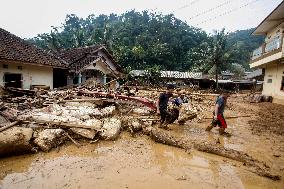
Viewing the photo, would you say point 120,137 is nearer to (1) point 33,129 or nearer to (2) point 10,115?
(1) point 33,129

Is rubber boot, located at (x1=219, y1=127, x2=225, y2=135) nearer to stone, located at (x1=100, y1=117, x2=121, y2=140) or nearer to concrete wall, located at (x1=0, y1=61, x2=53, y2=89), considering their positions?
stone, located at (x1=100, y1=117, x2=121, y2=140)

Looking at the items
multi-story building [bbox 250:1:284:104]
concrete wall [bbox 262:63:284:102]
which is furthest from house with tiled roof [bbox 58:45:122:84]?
concrete wall [bbox 262:63:284:102]

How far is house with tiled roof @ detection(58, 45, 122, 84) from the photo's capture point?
2170 cm

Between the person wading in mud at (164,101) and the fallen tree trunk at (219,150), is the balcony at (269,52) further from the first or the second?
the fallen tree trunk at (219,150)

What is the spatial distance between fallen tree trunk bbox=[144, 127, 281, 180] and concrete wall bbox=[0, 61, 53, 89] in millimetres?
10960

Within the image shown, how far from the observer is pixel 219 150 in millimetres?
6820

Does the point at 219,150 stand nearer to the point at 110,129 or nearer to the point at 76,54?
the point at 110,129

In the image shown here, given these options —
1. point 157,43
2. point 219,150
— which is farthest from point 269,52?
point 157,43

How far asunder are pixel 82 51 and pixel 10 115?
17735 mm

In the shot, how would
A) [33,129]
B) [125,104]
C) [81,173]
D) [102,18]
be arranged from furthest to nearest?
[102,18]
[125,104]
[33,129]
[81,173]

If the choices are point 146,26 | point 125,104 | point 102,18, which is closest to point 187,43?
point 146,26

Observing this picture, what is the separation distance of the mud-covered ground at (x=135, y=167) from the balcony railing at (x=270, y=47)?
38.7 ft

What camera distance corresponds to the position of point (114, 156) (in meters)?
6.59

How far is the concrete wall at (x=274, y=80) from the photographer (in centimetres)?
2005
